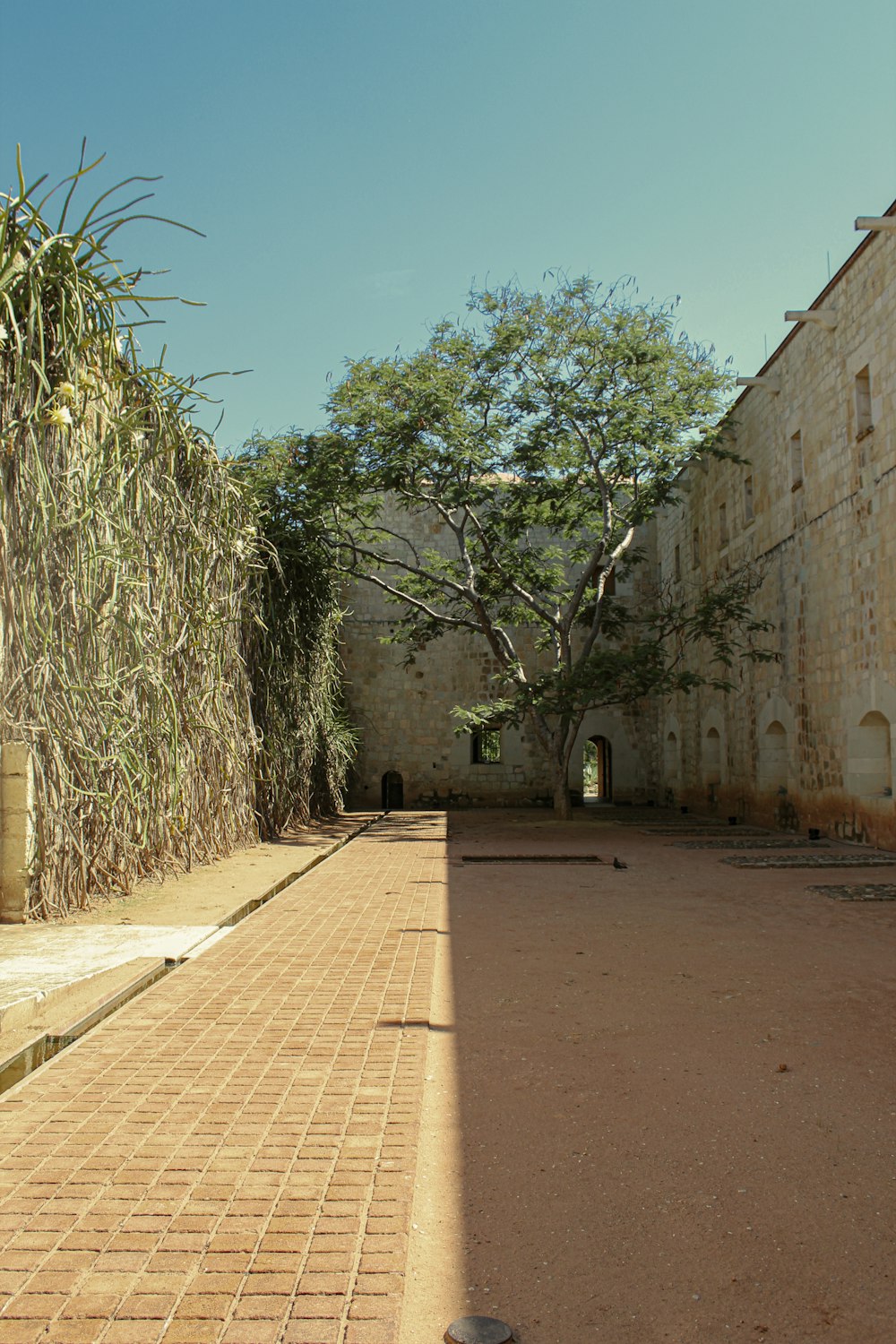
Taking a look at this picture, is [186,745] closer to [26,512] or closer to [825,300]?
[26,512]

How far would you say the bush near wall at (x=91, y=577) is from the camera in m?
5.22

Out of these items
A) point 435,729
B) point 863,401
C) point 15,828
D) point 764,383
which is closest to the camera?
point 15,828

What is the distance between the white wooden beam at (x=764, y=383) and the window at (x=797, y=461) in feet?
2.86

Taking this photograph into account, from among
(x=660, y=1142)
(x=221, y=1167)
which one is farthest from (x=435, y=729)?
(x=221, y=1167)

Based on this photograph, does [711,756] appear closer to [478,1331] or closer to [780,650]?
[780,650]

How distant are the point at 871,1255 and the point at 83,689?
15.3 feet

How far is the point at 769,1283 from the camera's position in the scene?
186 centimetres

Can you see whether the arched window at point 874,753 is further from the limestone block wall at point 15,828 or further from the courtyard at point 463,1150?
the limestone block wall at point 15,828

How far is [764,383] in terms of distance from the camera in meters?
13.1

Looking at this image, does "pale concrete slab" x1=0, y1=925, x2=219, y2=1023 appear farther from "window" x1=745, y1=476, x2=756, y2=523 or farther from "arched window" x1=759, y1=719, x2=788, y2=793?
"window" x1=745, y1=476, x2=756, y2=523

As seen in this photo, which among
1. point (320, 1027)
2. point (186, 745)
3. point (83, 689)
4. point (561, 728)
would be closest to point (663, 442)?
point (561, 728)

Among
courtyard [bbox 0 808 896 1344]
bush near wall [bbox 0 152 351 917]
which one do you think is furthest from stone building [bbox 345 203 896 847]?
bush near wall [bbox 0 152 351 917]

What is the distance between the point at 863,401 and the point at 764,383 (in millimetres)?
2795

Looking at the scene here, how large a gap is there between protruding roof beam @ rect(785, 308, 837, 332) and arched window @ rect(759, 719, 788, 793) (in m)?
4.93
